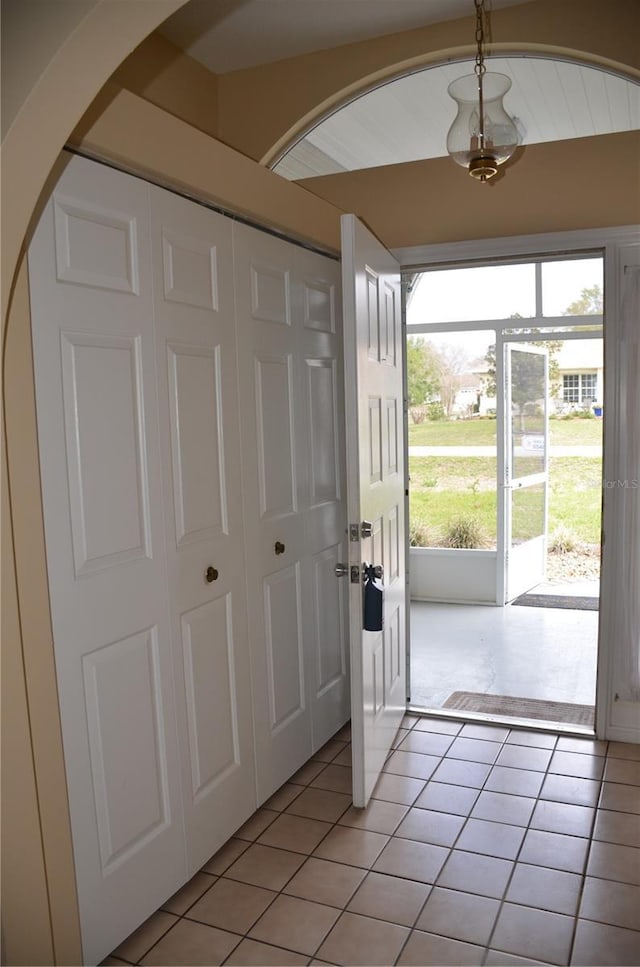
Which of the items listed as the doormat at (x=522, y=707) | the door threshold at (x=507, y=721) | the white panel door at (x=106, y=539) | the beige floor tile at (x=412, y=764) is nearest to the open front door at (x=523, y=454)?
the doormat at (x=522, y=707)

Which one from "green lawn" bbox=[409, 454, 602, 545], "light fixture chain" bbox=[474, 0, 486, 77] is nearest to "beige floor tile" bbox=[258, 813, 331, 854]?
"light fixture chain" bbox=[474, 0, 486, 77]

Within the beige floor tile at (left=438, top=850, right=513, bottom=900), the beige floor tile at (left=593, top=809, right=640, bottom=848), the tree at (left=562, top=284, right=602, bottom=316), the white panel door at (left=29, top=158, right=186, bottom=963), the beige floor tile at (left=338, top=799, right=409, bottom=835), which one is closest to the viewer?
the white panel door at (left=29, top=158, right=186, bottom=963)

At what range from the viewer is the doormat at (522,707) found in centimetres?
354

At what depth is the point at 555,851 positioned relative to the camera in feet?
8.15

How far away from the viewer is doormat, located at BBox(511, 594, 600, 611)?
556 cm

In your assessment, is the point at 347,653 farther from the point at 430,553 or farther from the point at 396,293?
the point at 430,553

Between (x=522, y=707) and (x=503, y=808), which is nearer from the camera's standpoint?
(x=503, y=808)

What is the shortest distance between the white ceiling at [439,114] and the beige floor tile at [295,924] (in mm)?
2956

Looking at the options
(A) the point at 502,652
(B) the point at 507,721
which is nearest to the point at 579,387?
(A) the point at 502,652

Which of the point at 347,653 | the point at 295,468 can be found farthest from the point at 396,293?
the point at 347,653

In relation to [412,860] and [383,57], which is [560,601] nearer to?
[412,860]

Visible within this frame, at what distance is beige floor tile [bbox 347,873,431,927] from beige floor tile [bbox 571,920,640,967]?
0.44 metres

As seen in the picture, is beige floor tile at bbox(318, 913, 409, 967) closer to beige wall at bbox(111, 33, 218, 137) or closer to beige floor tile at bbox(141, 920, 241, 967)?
beige floor tile at bbox(141, 920, 241, 967)

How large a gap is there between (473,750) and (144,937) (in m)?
1.61
